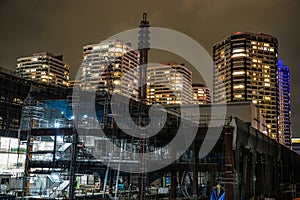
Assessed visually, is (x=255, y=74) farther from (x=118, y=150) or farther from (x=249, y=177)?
(x=249, y=177)

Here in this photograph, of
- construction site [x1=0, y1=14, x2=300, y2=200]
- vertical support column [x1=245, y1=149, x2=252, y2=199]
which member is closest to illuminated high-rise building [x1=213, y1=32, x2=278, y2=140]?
construction site [x1=0, y1=14, x2=300, y2=200]

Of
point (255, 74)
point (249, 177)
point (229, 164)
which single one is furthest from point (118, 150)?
point (255, 74)

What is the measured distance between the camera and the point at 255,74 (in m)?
193

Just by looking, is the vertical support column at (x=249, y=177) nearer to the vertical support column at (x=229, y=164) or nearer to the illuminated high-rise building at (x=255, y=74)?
the vertical support column at (x=229, y=164)

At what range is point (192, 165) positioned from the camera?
36281 millimetres

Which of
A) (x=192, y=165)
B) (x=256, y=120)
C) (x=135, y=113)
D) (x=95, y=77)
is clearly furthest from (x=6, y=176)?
(x=95, y=77)

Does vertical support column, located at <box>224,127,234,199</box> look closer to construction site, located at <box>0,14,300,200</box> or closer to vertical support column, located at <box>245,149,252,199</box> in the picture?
construction site, located at <box>0,14,300,200</box>

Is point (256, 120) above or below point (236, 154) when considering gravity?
above

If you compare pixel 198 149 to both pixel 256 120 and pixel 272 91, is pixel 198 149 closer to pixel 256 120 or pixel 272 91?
pixel 256 120

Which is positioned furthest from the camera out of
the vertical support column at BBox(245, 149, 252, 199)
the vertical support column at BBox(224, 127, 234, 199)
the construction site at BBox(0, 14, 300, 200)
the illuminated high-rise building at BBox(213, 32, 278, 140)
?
A: the illuminated high-rise building at BBox(213, 32, 278, 140)

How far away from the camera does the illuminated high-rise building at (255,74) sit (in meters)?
191

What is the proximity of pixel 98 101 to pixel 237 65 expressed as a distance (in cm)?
16269

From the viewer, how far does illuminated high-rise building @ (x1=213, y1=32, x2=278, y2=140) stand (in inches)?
7510

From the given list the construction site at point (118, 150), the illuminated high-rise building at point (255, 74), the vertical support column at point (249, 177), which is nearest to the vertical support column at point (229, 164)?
the construction site at point (118, 150)
